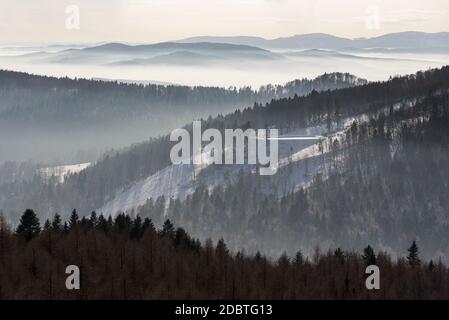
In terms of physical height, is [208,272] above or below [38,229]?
below

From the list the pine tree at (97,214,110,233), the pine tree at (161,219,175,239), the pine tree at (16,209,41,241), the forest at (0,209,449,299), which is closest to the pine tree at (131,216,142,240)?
the forest at (0,209,449,299)

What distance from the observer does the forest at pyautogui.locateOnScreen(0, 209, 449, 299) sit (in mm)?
82062

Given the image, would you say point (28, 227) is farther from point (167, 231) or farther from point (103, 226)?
point (167, 231)

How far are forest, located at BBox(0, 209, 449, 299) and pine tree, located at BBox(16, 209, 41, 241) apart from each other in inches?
5.1

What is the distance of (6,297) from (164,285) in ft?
56.3

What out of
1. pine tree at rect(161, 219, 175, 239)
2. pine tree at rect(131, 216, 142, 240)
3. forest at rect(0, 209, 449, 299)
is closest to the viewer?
forest at rect(0, 209, 449, 299)

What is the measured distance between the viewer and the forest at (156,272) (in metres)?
82.1

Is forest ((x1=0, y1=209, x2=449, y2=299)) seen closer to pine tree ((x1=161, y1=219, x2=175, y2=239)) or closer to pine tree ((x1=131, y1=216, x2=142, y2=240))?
pine tree ((x1=131, y1=216, x2=142, y2=240))

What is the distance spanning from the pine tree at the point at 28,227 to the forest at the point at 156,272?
13 centimetres
